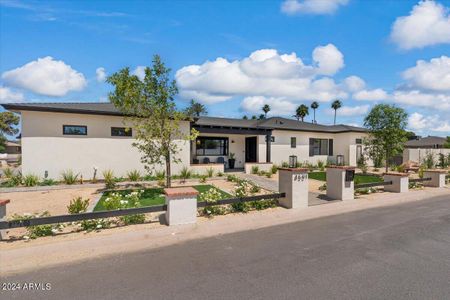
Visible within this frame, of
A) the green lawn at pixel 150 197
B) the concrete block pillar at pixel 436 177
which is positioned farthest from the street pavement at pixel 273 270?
the concrete block pillar at pixel 436 177

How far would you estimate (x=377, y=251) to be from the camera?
4.89 m

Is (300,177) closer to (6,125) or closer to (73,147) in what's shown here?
(73,147)

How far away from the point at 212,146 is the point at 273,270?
16333mm

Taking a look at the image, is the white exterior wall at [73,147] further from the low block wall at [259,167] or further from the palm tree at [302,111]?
the palm tree at [302,111]

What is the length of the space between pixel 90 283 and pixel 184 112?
8.17 meters

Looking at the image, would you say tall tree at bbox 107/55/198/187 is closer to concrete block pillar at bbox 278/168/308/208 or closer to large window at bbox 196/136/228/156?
concrete block pillar at bbox 278/168/308/208

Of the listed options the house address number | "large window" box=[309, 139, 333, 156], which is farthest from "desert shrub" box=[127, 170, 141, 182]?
"large window" box=[309, 139, 333, 156]

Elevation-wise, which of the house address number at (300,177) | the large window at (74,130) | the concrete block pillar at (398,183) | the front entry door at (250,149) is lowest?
the concrete block pillar at (398,183)

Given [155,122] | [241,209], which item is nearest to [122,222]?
[241,209]

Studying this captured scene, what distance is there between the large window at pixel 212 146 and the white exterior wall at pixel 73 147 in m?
5.99

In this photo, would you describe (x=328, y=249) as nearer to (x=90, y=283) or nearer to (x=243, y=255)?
(x=243, y=255)

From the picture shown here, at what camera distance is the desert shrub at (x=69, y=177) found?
39.9ft

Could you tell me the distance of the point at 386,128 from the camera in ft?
55.1

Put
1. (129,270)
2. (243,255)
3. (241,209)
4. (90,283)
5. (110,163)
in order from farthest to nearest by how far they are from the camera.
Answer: (110,163), (241,209), (243,255), (129,270), (90,283)
